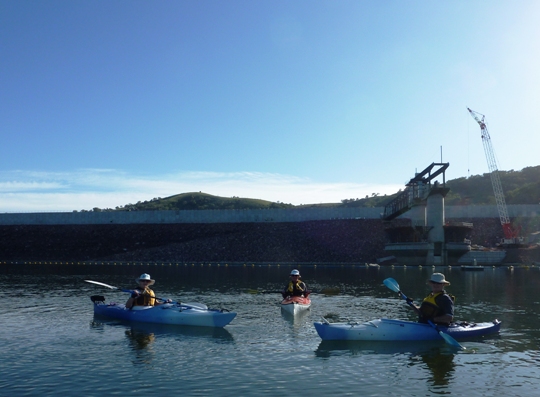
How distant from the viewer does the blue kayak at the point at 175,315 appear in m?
22.1

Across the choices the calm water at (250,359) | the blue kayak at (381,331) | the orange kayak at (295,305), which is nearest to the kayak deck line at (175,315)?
the calm water at (250,359)

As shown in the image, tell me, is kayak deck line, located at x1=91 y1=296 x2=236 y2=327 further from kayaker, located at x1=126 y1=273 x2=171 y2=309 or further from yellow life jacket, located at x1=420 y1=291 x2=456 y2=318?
yellow life jacket, located at x1=420 y1=291 x2=456 y2=318

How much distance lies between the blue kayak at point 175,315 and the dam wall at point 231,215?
7813cm

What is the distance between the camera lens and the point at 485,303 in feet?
105

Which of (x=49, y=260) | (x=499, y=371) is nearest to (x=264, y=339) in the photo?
(x=499, y=371)

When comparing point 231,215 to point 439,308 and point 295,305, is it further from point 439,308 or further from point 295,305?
point 439,308

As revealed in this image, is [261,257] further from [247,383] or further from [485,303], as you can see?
[247,383]

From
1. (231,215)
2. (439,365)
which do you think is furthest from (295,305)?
(231,215)

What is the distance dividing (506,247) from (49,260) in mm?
79867

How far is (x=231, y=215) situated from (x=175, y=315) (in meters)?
81.8

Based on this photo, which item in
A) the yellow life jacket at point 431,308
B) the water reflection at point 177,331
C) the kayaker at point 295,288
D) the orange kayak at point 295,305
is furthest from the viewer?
the kayaker at point 295,288

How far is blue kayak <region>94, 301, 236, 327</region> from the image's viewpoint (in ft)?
72.5

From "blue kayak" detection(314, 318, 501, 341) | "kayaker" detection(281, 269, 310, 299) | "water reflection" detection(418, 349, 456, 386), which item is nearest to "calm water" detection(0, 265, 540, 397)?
"water reflection" detection(418, 349, 456, 386)

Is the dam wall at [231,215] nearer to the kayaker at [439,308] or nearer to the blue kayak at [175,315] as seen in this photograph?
the blue kayak at [175,315]
